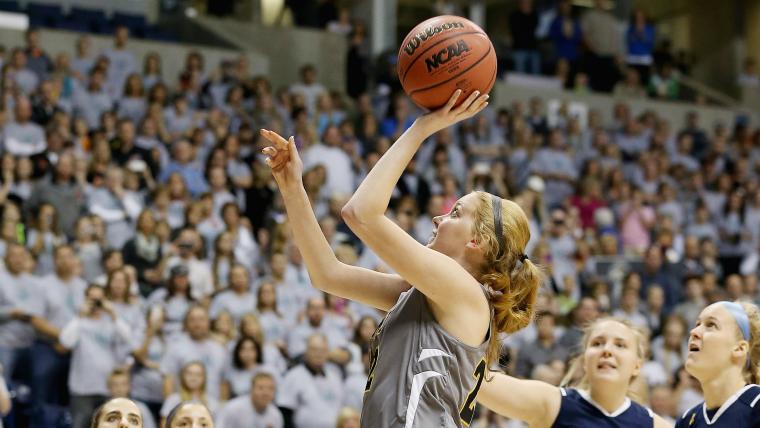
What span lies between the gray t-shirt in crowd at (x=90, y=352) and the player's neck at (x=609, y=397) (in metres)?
4.60

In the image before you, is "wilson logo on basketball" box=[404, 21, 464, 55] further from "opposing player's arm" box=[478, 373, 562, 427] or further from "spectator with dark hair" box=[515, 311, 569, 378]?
"spectator with dark hair" box=[515, 311, 569, 378]

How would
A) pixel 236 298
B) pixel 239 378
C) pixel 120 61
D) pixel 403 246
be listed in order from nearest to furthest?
pixel 403 246
pixel 239 378
pixel 236 298
pixel 120 61

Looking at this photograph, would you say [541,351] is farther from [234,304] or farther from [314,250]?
[314,250]

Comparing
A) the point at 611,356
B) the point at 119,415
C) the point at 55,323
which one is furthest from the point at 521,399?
the point at 55,323

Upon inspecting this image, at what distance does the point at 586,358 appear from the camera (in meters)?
4.53

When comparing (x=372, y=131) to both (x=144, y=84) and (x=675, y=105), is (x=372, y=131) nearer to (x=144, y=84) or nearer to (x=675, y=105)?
(x=144, y=84)

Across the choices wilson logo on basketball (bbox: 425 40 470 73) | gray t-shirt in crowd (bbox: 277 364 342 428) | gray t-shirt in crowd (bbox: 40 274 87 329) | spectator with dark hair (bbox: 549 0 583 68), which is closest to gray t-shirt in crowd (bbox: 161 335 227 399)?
gray t-shirt in crowd (bbox: 277 364 342 428)

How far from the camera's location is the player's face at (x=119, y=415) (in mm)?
4457

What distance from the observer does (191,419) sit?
15.8 feet

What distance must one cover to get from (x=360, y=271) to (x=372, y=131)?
9565mm

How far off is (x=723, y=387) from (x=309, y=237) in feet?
6.07

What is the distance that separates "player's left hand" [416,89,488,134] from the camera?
323 cm

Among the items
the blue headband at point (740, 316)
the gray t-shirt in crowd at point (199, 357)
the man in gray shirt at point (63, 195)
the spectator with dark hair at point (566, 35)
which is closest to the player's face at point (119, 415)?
the blue headband at point (740, 316)

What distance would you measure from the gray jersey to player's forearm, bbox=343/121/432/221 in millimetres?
362
